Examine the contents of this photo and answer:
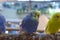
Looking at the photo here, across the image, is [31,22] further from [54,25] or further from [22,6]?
[22,6]

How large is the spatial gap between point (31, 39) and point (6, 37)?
0.50ft

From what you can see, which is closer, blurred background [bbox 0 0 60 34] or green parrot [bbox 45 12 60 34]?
green parrot [bbox 45 12 60 34]

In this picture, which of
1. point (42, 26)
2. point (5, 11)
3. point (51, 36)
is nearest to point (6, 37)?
point (51, 36)

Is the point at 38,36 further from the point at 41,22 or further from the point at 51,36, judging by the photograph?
the point at 41,22

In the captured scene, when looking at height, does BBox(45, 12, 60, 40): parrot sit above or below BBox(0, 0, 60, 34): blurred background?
below

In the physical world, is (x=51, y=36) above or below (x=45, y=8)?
below

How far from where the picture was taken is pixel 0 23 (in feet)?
3.36

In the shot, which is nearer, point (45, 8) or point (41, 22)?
point (41, 22)

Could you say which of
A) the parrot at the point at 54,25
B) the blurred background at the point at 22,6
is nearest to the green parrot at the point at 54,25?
the parrot at the point at 54,25

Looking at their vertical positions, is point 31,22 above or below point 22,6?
below

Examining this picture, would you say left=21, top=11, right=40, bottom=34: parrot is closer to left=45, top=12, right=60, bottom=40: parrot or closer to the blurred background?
left=45, top=12, right=60, bottom=40: parrot

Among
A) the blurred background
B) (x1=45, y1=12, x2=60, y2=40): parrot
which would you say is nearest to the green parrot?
(x1=45, y1=12, x2=60, y2=40): parrot

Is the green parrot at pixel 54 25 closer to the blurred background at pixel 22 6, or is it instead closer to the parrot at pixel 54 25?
the parrot at pixel 54 25

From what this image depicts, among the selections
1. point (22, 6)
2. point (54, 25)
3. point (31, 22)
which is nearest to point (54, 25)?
point (54, 25)
